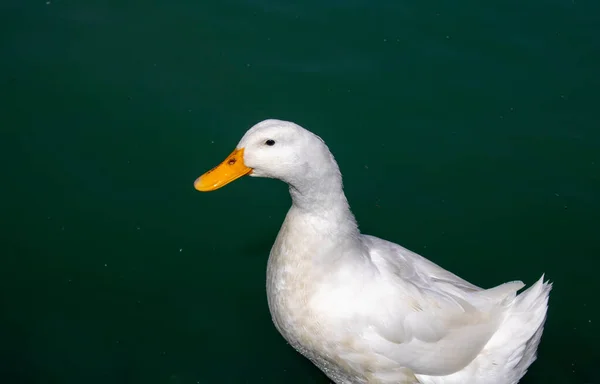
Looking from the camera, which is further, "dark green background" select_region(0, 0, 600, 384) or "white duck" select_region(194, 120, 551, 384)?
"dark green background" select_region(0, 0, 600, 384)

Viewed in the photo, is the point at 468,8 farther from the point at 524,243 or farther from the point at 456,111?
the point at 524,243

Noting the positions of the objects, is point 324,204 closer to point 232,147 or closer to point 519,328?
point 519,328

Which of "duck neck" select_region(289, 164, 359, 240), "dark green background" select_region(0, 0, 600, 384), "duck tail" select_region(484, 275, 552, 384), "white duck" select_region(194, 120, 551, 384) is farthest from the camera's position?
"dark green background" select_region(0, 0, 600, 384)

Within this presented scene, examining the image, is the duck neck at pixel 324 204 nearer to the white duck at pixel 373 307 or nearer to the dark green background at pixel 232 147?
the white duck at pixel 373 307

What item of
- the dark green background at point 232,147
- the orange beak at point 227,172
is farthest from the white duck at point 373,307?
the dark green background at point 232,147

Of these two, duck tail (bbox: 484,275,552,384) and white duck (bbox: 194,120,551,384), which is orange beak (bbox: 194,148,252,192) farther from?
duck tail (bbox: 484,275,552,384)

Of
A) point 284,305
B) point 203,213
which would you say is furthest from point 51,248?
point 284,305

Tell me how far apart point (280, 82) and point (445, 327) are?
2391 mm

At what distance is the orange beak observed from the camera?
2832 millimetres

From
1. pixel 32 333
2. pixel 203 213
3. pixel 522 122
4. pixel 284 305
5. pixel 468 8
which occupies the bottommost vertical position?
pixel 32 333

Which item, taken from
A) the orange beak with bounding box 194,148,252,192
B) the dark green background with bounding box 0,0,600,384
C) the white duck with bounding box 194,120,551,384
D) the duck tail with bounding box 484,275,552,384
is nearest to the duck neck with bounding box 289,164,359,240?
the white duck with bounding box 194,120,551,384

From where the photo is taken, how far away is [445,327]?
10.1ft

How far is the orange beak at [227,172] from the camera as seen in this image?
9.29 feet

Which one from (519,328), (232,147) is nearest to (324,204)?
(519,328)
